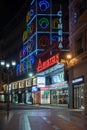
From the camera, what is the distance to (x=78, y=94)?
53688 millimetres

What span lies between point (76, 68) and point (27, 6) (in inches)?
2159

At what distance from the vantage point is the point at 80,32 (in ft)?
159

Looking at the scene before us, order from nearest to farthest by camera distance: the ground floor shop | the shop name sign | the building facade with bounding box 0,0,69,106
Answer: the ground floor shop → the shop name sign → the building facade with bounding box 0,0,69,106

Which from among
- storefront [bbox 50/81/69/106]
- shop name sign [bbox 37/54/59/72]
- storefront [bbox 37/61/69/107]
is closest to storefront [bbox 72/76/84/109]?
shop name sign [bbox 37/54/59/72]

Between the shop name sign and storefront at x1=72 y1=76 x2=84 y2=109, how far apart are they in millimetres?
5923

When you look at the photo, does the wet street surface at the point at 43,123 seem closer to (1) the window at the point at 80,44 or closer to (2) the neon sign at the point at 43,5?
(1) the window at the point at 80,44

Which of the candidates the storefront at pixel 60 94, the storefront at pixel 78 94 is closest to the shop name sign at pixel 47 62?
the storefront at pixel 60 94

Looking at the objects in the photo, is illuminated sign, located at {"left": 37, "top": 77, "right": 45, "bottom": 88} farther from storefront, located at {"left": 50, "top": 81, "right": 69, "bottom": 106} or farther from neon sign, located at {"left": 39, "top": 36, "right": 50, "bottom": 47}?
neon sign, located at {"left": 39, "top": 36, "right": 50, "bottom": 47}

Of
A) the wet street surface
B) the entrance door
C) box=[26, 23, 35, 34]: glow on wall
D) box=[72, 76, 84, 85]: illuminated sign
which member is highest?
box=[26, 23, 35, 34]: glow on wall

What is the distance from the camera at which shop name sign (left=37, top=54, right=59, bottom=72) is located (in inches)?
2350

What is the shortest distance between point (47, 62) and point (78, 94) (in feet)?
50.0

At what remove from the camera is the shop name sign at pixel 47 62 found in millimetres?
59688

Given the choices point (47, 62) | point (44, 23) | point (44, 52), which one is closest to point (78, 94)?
point (47, 62)

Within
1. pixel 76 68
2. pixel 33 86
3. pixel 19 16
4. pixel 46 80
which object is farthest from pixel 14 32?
pixel 76 68
